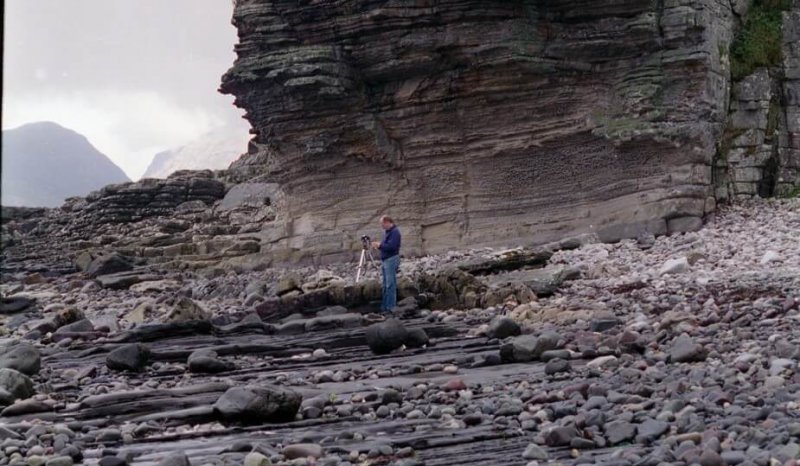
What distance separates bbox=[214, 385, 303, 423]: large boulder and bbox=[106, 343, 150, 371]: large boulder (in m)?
3.78

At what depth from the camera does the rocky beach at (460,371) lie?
5699 mm

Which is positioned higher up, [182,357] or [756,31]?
[756,31]

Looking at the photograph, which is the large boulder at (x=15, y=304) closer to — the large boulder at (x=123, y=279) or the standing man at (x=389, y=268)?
Result: the large boulder at (x=123, y=279)

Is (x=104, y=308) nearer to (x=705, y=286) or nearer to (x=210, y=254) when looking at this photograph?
(x=210, y=254)

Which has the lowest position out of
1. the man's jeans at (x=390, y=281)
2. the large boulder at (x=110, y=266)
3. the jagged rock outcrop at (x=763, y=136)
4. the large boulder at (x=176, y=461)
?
the large boulder at (x=176, y=461)

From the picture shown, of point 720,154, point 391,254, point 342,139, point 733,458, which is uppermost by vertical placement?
point 342,139

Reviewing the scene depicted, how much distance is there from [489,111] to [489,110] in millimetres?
29

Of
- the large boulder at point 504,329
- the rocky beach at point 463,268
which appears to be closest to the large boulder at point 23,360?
the rocky beach at point 463,268

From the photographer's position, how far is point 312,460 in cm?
559

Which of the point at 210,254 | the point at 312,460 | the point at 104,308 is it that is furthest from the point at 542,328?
the point at 210,254

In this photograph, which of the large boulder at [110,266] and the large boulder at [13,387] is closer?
the large boulder at [13,387]

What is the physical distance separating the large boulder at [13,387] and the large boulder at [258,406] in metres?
2.34

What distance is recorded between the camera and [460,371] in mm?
9148

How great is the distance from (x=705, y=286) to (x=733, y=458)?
8478mm
